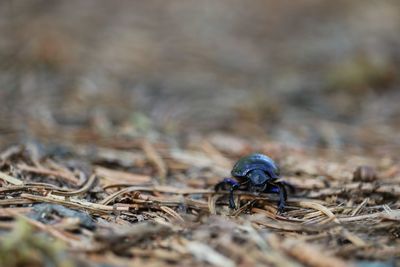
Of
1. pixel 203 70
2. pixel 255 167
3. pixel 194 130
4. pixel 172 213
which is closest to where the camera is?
pixel 172 213

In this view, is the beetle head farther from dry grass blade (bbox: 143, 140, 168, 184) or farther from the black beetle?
dry grass blade (bbox: 143, 140, 168, 184)

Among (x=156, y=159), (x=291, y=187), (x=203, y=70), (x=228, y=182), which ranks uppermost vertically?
(x=203, y=70)

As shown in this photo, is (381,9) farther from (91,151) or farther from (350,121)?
(91,151)

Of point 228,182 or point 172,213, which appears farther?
point 228,182

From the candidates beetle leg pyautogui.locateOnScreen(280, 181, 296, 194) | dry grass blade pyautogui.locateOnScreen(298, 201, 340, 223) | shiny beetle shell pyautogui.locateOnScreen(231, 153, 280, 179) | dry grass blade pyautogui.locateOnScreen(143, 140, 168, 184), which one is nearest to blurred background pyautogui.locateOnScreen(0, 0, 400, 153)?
dry grass blade pyautogui.locateOnScreen(143, 140, 168, 184)

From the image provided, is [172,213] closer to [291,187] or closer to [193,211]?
[193,211]

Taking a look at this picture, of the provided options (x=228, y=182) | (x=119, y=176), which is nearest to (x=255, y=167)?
(x=228, y=182)
